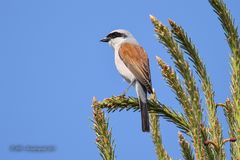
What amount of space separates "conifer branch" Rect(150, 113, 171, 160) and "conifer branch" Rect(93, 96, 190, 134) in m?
0.06

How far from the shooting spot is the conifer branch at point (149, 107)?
8.26 feet

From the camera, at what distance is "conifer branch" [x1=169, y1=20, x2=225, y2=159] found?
212cm

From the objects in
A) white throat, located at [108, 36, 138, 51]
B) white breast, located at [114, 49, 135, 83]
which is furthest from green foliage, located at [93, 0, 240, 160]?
white throat, located at [108, 36, 138, 51]

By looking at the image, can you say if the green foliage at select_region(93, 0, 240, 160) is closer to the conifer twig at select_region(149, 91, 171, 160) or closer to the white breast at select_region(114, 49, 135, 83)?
the conifer twig at select_region(149, 91, 171, 160)

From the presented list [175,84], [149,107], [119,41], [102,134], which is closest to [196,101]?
[175,84]

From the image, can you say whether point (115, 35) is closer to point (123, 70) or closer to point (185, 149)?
point (123, 70)

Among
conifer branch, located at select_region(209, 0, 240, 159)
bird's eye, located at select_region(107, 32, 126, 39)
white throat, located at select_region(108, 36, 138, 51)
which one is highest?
bird's eye, located at select_region(107, 32, 126, 39)

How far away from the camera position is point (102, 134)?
209 centimetres

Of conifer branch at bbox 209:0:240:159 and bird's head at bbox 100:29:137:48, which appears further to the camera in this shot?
bird's head at bbox 100:29:137:48

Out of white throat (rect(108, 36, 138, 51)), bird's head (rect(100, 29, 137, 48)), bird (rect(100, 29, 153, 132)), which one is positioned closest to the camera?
bird (rect(100, 29, 153, 132))

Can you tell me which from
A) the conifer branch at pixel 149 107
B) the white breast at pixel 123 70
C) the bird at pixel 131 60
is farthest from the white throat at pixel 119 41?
the conifer branch at pixel 149 107

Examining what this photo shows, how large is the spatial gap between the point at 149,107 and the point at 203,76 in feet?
3.40

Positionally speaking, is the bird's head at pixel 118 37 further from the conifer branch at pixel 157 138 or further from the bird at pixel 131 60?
the conifer branch at pixel 157 138

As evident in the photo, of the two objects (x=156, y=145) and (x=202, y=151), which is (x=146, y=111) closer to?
(x=156, y=145)
